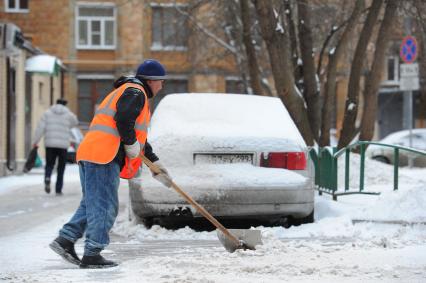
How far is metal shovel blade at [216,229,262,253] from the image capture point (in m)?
7.47

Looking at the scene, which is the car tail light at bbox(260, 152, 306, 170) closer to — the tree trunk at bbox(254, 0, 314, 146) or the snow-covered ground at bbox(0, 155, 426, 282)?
the snow-covered ground at bbox(0, 155, 426, 282)

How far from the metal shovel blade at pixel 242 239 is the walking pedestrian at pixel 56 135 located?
8.40 metres

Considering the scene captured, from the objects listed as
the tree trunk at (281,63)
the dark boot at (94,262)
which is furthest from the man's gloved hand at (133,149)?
the tree trunk at (281,63)

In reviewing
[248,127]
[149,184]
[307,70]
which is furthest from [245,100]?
[307,70]

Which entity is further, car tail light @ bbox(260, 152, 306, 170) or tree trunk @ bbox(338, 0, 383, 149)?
tree trunk @ bbox(338, 0, 383, 149)

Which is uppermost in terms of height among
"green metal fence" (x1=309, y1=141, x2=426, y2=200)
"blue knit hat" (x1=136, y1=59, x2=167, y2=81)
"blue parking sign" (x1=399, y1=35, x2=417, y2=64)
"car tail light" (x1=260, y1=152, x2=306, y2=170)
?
"blue parking sign" (x1=399, y1=35, x2=417, y2=64)

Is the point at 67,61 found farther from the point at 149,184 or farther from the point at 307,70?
the point at 149,184

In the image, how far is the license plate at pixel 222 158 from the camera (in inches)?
348

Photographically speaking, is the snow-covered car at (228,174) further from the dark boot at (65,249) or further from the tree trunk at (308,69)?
the tree trunk at (308,69)

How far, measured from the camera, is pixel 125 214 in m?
11.0

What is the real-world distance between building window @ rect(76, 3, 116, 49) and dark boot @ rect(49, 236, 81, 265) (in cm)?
3706

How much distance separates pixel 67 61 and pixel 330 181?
33211mm

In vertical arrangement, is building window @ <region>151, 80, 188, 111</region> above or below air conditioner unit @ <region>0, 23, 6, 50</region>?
below

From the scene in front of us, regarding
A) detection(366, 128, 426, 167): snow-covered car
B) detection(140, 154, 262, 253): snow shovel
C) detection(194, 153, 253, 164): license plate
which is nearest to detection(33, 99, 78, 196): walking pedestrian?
detection(194, 153, 253, 164): license plate
